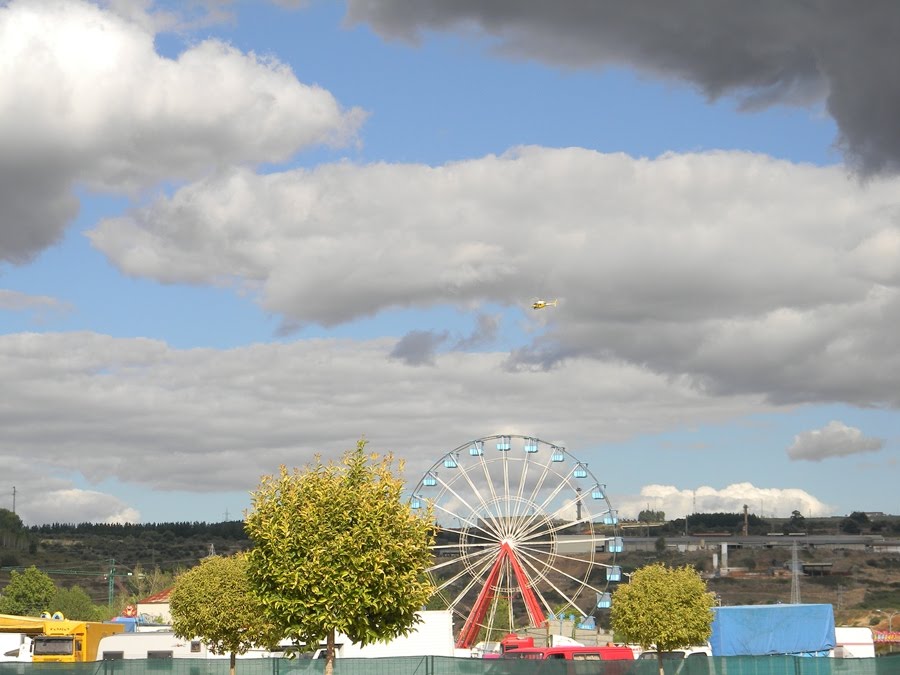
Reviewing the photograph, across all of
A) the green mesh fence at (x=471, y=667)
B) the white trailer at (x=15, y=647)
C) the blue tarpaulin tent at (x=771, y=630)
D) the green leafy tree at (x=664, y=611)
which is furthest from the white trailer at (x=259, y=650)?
the blue tarpaulin tent at (x=771, y=630)

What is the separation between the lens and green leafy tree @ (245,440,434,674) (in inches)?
1319

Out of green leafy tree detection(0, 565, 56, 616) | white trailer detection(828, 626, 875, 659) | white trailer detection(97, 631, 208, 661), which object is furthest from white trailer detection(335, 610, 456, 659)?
green leafy tree detection(0, 565, 56, 616)

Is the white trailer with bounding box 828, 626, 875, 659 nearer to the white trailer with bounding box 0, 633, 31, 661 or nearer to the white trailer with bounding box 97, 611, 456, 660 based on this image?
the white trailer with bounding box 97, 611, 456, 660

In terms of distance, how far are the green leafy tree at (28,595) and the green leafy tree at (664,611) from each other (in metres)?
96.7

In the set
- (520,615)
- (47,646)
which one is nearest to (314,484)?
(47,646)

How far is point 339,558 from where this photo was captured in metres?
33.7

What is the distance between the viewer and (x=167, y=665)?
4422 cm

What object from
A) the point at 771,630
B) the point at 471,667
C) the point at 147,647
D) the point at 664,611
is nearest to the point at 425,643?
the point at 664,611

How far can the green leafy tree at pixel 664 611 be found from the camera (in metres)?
52.6

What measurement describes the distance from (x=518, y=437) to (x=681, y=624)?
30.1 m

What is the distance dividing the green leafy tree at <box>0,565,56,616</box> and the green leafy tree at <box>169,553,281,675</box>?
90.9m

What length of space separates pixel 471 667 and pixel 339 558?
10.5 m

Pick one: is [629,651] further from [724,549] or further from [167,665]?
[724,549]

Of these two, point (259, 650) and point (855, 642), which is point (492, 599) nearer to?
point (855, 642)
